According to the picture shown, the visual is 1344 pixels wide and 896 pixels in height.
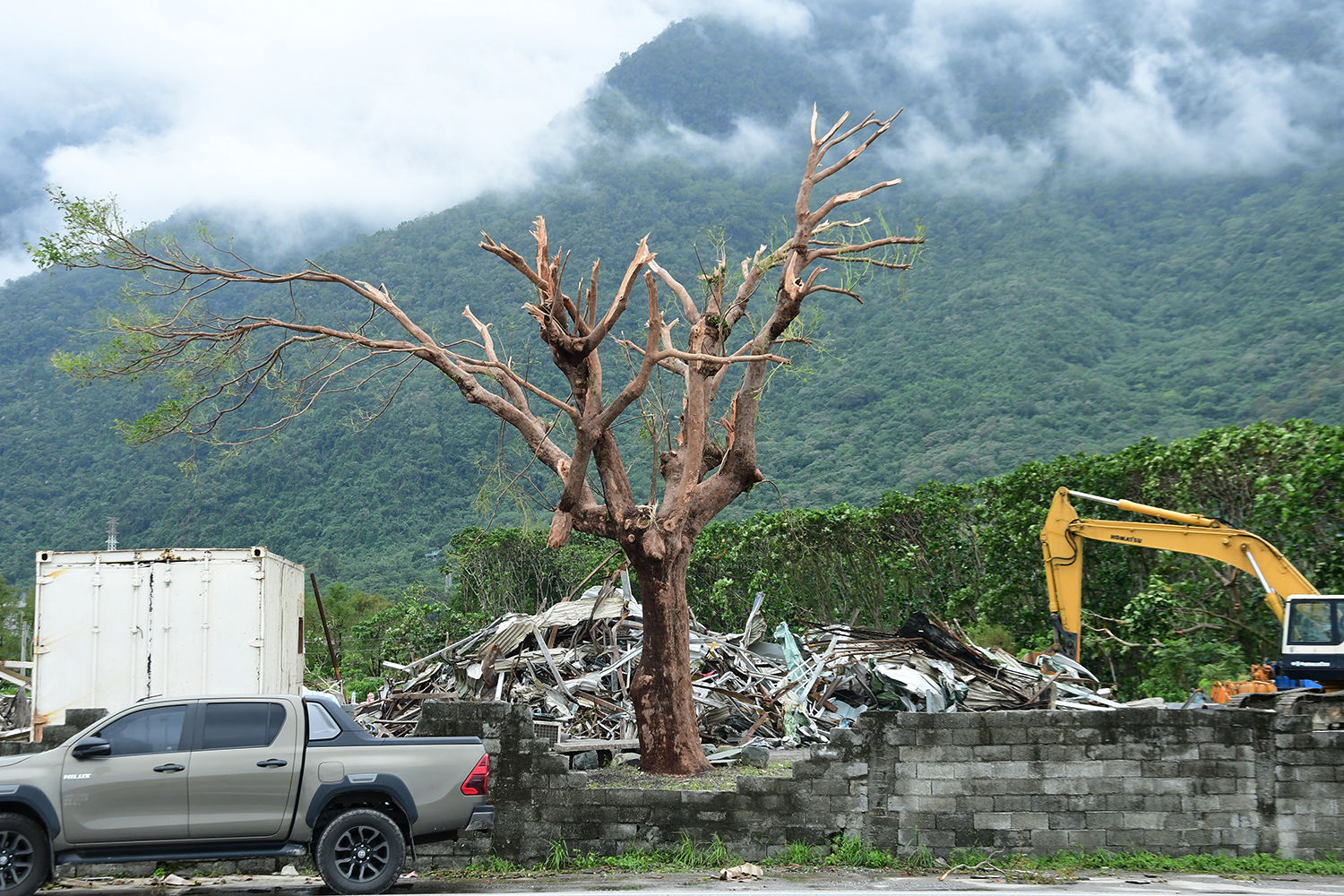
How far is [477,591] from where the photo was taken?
31531 mm

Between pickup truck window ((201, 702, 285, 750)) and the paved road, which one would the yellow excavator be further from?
pickup truck window ((201, 702, 285, 750))

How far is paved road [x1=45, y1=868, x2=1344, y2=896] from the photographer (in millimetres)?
8555

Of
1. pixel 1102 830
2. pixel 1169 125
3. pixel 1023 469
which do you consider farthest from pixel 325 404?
pixel 1169 125

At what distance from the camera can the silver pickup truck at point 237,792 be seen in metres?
7.70

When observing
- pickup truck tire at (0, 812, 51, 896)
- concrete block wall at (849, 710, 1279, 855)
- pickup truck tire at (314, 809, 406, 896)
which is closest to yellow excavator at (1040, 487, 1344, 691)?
concrete block wall at (849, 710, 1279, 855)

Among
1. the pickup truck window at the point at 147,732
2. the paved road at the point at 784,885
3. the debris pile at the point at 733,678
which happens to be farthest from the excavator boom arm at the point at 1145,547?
the pickup truck window at the point at 147,732

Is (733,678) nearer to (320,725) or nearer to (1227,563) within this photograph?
(1227,563)

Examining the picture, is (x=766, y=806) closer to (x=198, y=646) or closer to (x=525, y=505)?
(x=525, y=505)

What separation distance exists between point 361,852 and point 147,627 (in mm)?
4194

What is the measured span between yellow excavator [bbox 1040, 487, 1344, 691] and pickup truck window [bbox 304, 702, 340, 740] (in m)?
11.0

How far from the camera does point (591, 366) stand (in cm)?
1156

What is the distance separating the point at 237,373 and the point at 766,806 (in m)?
7.76

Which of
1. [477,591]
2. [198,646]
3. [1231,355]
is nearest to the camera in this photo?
[198,646]

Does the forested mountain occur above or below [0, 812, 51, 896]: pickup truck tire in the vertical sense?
above
